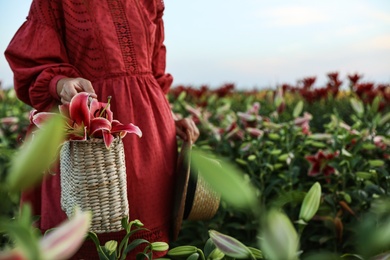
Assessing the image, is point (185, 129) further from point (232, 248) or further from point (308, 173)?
point (232, 248)

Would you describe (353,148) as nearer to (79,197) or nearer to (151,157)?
(151,157)

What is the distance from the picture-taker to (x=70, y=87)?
1.38 m

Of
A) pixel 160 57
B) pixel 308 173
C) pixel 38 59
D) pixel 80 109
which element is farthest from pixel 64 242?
pixel 308 173

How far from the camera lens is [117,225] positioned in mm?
1244

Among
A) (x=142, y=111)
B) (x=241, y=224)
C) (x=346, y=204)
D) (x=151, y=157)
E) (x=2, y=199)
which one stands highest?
(x=2, y=199)

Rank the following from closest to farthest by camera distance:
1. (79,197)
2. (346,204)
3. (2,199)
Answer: (2,199), (79,197), (346,204)

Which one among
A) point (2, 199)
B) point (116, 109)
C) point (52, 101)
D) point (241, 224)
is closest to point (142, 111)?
point (116, 109)

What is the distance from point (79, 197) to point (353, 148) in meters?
1.58

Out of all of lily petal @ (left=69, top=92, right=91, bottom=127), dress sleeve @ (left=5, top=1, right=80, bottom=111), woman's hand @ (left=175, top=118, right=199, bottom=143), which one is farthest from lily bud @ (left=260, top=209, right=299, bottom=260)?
woman's hand @ (left=175, top=118, right=199, bottom=143)

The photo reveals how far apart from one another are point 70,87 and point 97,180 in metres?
0.33

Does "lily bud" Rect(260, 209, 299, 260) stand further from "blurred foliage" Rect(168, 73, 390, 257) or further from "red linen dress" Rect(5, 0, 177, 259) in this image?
"blurred foliage" Rect(168, 73, 390, 257)

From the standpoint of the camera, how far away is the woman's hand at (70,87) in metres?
1.38

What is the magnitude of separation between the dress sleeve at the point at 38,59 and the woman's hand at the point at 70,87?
47mm

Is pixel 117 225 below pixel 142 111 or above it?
below
